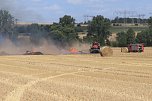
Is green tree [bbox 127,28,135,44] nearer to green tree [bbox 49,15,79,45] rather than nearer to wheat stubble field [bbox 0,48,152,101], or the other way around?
green tree [bbox 49,15,79,45]

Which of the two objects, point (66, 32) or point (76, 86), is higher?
point (66, 32)

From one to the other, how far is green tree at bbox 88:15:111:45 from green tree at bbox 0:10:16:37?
30.3m

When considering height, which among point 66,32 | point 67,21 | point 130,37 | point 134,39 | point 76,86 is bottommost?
point 134,39

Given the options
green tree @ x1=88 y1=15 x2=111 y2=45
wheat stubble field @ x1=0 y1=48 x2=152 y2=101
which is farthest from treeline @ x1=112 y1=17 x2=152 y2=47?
Result: wheat stubble field @ x1=0 y1=48 x2=152 y2=101

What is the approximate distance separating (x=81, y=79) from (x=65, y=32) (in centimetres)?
7638

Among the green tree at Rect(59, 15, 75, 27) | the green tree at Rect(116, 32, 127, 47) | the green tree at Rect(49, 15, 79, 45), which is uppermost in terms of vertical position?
the green tree at Rect(59, 15, 75, 27)

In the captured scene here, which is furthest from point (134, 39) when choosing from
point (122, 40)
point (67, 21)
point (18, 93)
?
point (18, 93)

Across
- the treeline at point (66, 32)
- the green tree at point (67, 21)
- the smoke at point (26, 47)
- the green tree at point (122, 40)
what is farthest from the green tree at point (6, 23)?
the green tree at point (122, 40)

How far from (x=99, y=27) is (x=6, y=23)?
34502 mm

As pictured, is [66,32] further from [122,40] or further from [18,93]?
[18,93]

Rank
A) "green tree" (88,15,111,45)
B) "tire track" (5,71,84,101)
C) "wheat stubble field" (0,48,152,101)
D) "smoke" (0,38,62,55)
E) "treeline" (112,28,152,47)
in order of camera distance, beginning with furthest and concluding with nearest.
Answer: "green tree" (88,15,111,45) < "treeline" (112,28,152,47) < "smoke" (0,38,62,55) < "tire track" (5,71,84,101) < "wheat stubble field" (0,48,152,101)

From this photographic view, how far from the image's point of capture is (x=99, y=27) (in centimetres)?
11062

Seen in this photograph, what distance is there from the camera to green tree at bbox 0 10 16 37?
79.3 metres

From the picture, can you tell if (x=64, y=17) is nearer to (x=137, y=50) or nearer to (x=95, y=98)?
(x=137, y=50)
